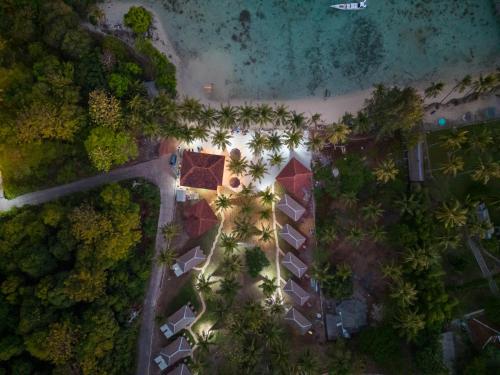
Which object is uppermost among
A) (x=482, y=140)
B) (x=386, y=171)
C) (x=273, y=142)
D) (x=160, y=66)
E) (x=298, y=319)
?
(x=160, y=66)

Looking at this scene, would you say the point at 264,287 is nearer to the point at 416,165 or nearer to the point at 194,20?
the point at 416,165

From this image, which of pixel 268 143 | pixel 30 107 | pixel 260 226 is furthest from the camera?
pixel 260 226

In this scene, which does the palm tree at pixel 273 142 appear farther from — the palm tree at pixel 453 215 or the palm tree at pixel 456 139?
the palm tree at pixel 453 215

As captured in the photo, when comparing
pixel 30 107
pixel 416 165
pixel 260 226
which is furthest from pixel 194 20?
pixel 416 165

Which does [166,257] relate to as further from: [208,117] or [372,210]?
[372,210]

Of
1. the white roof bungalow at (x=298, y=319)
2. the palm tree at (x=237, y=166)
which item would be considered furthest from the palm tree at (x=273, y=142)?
the white roof bungalow at (x=298, y=319)

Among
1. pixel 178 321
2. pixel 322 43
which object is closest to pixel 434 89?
pixel 322 43
